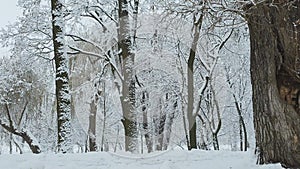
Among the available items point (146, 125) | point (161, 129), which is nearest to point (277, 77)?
point (146, 125)

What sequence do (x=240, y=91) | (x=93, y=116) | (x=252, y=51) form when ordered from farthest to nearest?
(x=240, y=91) → (x=93, y=116) → (x=252, y=51)

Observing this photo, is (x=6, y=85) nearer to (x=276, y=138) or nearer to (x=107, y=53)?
(x=107, y=53)

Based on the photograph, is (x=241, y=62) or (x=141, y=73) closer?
(x=141, y=73)

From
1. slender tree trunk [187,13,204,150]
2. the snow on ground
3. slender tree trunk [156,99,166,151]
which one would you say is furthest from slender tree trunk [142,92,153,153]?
the snow on ground

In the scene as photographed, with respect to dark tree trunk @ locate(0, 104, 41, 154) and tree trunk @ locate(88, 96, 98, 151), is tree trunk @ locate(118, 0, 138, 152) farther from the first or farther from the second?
dark tree trunk @ locate(0, 104, 41, 154)

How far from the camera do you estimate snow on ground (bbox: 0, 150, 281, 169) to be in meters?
4.76

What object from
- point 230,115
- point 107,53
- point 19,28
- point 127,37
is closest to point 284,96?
point 127,37

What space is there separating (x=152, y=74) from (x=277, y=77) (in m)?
9.47

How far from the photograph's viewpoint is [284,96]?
374cm

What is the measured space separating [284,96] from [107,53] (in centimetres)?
787

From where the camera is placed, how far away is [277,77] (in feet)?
12.4

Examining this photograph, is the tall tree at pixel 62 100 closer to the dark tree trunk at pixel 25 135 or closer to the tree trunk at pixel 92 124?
the dark tree trunk at pixel 25 135

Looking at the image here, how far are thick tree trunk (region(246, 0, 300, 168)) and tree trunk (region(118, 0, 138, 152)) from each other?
5126 mm

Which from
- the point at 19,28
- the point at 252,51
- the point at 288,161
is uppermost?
the point at 19,28
